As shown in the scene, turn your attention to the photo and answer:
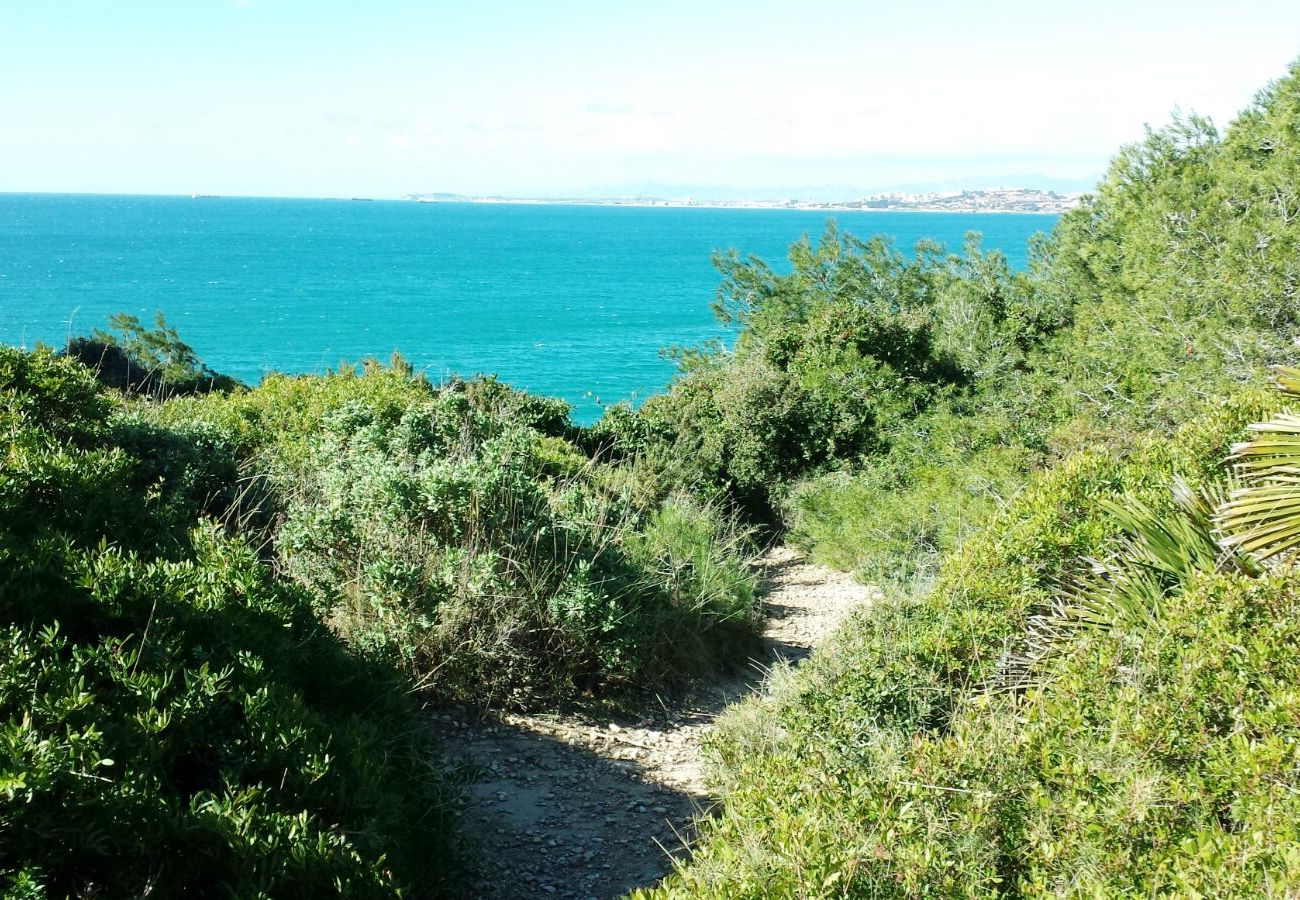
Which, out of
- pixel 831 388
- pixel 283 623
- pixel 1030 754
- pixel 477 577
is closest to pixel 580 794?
pixel 477 577

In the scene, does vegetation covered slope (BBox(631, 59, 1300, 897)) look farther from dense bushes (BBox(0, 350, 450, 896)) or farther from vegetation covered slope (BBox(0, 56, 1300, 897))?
dense bushes (BBox(0, 350, 450, 896))

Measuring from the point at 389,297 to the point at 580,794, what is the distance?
78805 millimetres

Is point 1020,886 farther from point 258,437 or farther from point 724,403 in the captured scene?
point 724,403

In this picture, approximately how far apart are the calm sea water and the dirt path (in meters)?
9.58

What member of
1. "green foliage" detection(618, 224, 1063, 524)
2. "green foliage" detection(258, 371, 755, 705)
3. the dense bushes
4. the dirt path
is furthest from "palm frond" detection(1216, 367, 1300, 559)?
"green foliage" detection(618, 224, 1063, 524)

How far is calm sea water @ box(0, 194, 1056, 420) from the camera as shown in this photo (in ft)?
176

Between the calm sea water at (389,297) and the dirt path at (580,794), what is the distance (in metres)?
9.58

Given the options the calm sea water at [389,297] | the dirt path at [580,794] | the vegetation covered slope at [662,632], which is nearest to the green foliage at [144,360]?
the calm sea water at [389,297]

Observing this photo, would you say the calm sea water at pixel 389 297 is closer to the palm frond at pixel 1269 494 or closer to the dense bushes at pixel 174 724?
the palm frond at pixel 1269 494

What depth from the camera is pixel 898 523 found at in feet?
37.1

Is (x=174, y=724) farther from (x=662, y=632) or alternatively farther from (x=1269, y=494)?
(x=1269, y=494)

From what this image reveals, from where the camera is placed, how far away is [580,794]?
559cm

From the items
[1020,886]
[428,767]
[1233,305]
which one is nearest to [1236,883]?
[1020,886]

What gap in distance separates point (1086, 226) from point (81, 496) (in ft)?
74.3
